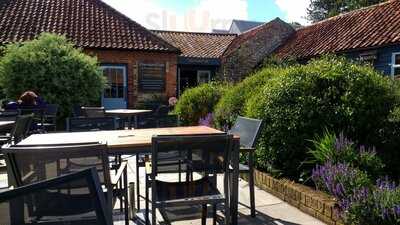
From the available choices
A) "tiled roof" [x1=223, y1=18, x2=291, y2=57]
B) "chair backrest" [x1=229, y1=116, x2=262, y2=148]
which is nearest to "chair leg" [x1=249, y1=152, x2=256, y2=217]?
"chair backrest" [x1=229, y1=116, x2=262, y2=148]

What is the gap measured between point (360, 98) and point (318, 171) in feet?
4.36

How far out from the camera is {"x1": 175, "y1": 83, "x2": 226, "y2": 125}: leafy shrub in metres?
9.95

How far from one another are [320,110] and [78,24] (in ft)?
46.9

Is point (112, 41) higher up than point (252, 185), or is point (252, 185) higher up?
point (112, 41)

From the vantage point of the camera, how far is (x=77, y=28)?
16.6m

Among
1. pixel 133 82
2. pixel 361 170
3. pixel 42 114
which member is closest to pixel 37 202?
pixel 361 170

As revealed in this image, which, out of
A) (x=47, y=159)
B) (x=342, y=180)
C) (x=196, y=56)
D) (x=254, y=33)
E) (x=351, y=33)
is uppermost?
(x=254, y=33)

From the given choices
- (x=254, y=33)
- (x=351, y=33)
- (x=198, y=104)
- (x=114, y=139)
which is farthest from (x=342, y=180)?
(x=254, y=33)

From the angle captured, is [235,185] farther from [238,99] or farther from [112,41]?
[112,41]

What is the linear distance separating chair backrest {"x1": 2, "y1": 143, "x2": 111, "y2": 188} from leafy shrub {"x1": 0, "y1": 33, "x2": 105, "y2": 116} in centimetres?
898

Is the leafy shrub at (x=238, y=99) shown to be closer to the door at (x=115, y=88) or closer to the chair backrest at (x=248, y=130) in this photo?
the chair backrest at (x=248, y=130)

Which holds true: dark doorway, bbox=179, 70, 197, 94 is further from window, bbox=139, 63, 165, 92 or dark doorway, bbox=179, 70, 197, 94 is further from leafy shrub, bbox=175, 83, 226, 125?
leafy shrub, bbox=175, 83, 226, 125

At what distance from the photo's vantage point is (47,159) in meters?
2.49

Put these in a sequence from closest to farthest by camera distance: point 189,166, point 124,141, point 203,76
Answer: point 189,166 → point 124,141 → point 203,76
